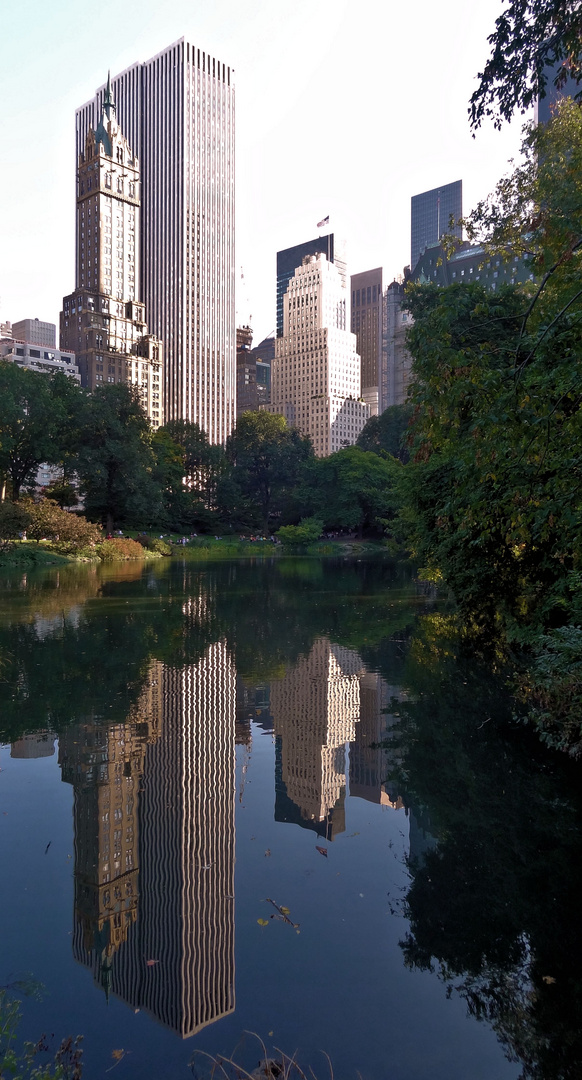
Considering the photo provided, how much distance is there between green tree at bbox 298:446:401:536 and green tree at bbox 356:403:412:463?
4522 mm

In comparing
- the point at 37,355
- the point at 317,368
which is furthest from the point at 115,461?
the point at 317,368

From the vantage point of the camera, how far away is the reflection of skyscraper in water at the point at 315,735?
24.0 ft

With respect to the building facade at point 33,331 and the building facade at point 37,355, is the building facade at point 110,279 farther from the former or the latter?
the building facade at point 33,331

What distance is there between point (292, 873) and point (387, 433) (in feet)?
291

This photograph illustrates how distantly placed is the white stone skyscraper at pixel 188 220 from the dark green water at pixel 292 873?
6425 inches

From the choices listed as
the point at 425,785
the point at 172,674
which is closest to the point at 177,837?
the point at 425,785

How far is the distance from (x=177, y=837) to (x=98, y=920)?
4.41ft

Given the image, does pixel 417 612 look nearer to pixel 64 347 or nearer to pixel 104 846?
pixel 104 846

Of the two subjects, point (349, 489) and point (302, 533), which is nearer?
point (302, 533)

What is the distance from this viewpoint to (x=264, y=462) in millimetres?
89750

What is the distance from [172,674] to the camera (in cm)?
1252

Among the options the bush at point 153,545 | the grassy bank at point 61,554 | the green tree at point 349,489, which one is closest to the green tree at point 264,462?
the green tree at point 349,489

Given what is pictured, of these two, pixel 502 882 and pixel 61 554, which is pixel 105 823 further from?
pixel 61 554

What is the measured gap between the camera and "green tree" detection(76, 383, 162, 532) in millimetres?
58875
